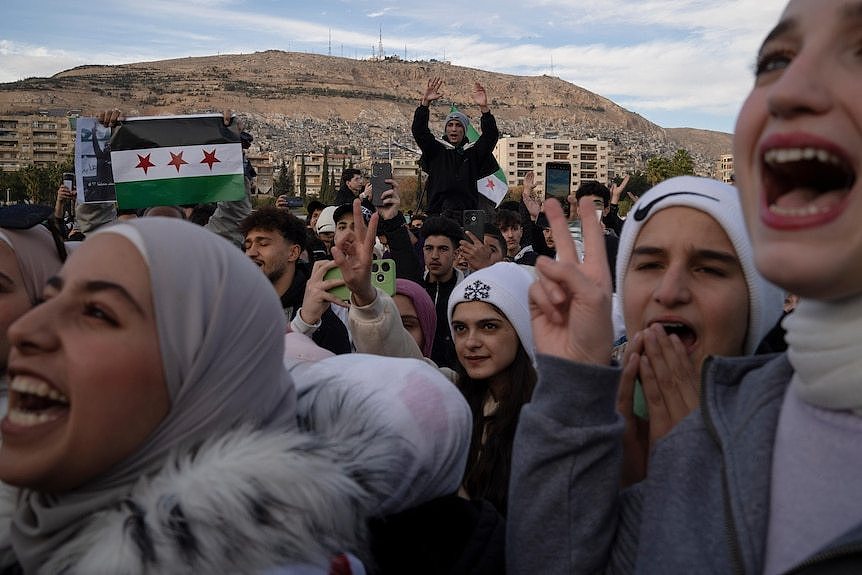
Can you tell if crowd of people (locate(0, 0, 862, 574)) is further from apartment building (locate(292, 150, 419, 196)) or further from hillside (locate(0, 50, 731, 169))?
hillside (locate(0, 50, 731, 169))

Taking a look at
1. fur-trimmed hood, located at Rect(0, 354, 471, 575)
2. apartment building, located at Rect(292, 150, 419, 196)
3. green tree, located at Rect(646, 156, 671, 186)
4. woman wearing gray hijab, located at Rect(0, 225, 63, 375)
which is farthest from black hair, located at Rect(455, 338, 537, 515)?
apartment building, located at Rect(292, 150, 419, 196)

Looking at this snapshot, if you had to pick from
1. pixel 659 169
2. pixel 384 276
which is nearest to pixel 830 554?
pixel 384 276

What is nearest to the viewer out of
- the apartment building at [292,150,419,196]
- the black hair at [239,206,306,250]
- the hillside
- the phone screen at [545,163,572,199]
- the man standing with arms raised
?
the black hair at [239,206,306,250]

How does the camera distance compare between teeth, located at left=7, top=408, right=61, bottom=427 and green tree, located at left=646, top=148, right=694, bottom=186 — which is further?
green tree, located at left=646, top=148, right=694, bottom=186

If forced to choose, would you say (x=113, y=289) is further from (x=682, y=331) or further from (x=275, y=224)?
(x=275, y=224)

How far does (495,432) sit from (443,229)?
3.39m

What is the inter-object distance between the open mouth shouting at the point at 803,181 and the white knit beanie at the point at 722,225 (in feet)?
2.37

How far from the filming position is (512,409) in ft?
10.1

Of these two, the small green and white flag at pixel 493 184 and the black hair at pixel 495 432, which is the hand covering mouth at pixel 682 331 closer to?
the black hair at pixel 495 432

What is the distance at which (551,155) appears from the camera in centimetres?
16625

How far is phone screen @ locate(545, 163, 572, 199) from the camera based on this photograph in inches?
403

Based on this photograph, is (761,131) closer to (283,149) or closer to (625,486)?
(625,486)

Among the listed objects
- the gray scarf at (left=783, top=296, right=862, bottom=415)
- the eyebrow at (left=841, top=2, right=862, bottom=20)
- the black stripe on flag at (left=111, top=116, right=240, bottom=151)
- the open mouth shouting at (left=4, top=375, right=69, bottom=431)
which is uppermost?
the black stripe on flag at (left=111, top=116, right=240, bottom=151)

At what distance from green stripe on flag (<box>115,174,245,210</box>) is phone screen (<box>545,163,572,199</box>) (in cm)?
553
